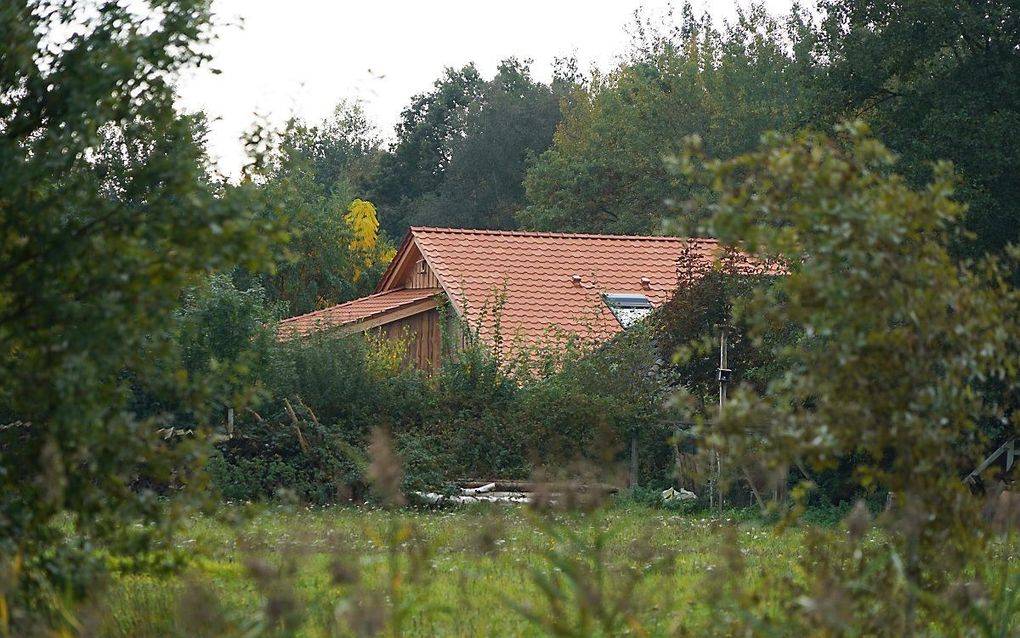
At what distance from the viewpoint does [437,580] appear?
8961 millimetres

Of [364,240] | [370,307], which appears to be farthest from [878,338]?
[364,240]

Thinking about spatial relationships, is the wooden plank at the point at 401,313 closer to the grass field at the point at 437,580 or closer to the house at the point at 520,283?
the house at the point at 520,283

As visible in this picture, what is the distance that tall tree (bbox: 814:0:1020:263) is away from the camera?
1539 centimetres

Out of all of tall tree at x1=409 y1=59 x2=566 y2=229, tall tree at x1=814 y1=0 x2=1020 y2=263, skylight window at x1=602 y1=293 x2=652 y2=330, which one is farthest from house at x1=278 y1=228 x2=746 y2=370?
tall tree at x1=409 y1=59 x2=566 y2=229

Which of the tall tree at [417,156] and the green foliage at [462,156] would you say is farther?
the tall tree at [417,156]

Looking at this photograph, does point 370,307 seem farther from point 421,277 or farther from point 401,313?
point 421,277

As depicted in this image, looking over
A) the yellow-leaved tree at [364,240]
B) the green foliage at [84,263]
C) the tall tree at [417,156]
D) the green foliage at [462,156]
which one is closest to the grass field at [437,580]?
the green foliage at [84,263]

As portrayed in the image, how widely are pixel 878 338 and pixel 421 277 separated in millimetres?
25477

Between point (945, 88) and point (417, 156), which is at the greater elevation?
point (417, 156)

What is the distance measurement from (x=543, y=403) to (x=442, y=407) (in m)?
1.63

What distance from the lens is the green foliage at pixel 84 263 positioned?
514cm

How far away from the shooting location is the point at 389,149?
2505 inches

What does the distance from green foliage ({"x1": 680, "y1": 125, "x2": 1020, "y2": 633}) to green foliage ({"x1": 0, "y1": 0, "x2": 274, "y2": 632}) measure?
6.87ft

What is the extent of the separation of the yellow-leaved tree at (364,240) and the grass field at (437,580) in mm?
23805
